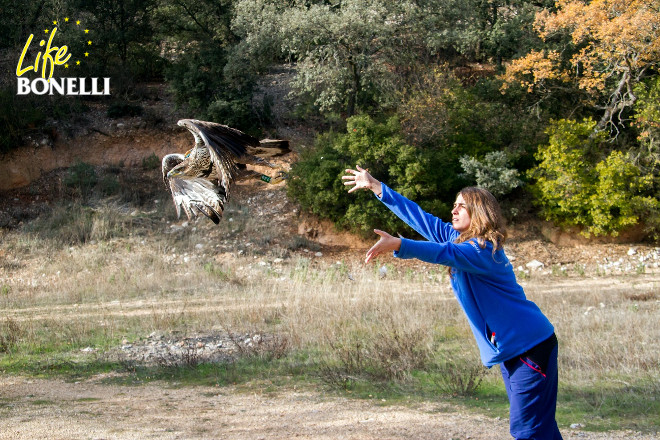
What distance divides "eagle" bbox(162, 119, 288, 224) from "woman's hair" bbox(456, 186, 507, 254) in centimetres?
223

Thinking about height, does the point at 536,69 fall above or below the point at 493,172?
above

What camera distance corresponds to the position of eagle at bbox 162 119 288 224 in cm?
510

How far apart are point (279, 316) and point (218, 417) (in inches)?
150

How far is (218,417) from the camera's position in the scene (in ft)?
18.5

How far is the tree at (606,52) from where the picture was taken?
45.9ft

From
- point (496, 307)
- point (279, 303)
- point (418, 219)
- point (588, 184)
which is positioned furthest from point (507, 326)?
point (588, 184)

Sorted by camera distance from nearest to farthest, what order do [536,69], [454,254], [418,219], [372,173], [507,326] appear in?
1. [454,254]
2. [507,326]
3. [418,219]
4. [372,173]
5. [536,69]

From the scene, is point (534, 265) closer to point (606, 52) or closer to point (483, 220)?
point (606, 52)

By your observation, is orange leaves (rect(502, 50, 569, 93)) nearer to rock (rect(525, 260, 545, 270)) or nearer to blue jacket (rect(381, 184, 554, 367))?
rock (rect(525, 260, 545, 270))

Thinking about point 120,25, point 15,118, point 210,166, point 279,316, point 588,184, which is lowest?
point 279,316

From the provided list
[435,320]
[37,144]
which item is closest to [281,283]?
[435,320]

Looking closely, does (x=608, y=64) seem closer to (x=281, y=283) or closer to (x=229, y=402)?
(x=281, y=283)

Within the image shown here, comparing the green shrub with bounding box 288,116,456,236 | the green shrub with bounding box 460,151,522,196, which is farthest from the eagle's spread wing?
the green shrub with bounding box 460,151,522,196

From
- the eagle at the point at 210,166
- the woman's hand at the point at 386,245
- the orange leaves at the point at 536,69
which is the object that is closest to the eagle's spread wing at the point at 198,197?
the eagle at the point at 210,166
